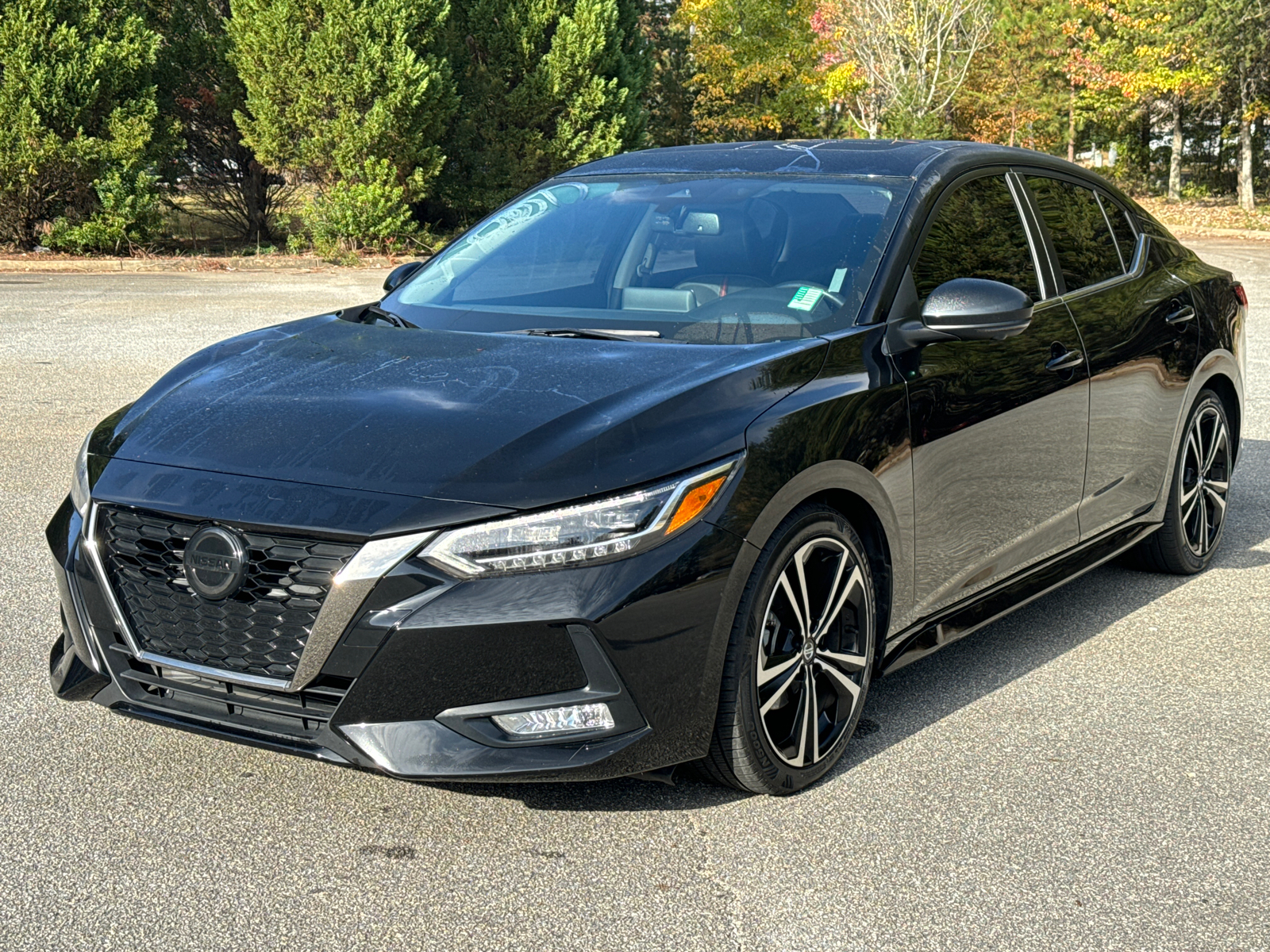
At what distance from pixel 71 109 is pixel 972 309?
19.4m

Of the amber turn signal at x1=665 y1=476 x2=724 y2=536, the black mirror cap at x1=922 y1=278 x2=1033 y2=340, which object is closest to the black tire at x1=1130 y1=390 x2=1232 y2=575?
the black mirror cap at x1=922 y1=278 x2=1033 y2=340

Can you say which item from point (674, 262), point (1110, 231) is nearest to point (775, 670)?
point (674, 262)

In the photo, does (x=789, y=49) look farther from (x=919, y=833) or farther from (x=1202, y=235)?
(x=919, y=833)

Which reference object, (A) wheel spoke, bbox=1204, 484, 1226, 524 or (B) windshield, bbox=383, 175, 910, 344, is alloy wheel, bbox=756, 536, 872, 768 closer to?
(B) windshield, bbox=383, 175, 910, 344

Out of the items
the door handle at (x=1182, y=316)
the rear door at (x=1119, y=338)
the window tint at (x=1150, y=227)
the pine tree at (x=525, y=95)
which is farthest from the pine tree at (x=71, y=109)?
the door handle at (x=1182, y=316)

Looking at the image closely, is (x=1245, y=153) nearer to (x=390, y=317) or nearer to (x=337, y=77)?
(x=337, y=77)

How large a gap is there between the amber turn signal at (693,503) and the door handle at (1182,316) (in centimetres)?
277

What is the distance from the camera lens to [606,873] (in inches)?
131

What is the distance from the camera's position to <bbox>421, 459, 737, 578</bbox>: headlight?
313cm

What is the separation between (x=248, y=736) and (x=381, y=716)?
349mm

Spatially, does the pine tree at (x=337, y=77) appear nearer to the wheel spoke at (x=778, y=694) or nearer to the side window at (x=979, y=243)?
the side window at (x=979, y=243)

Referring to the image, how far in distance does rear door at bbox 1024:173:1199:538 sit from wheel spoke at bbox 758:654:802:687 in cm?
165

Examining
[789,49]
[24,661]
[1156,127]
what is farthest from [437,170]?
[1156,127]

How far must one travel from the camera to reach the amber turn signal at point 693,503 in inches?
129
